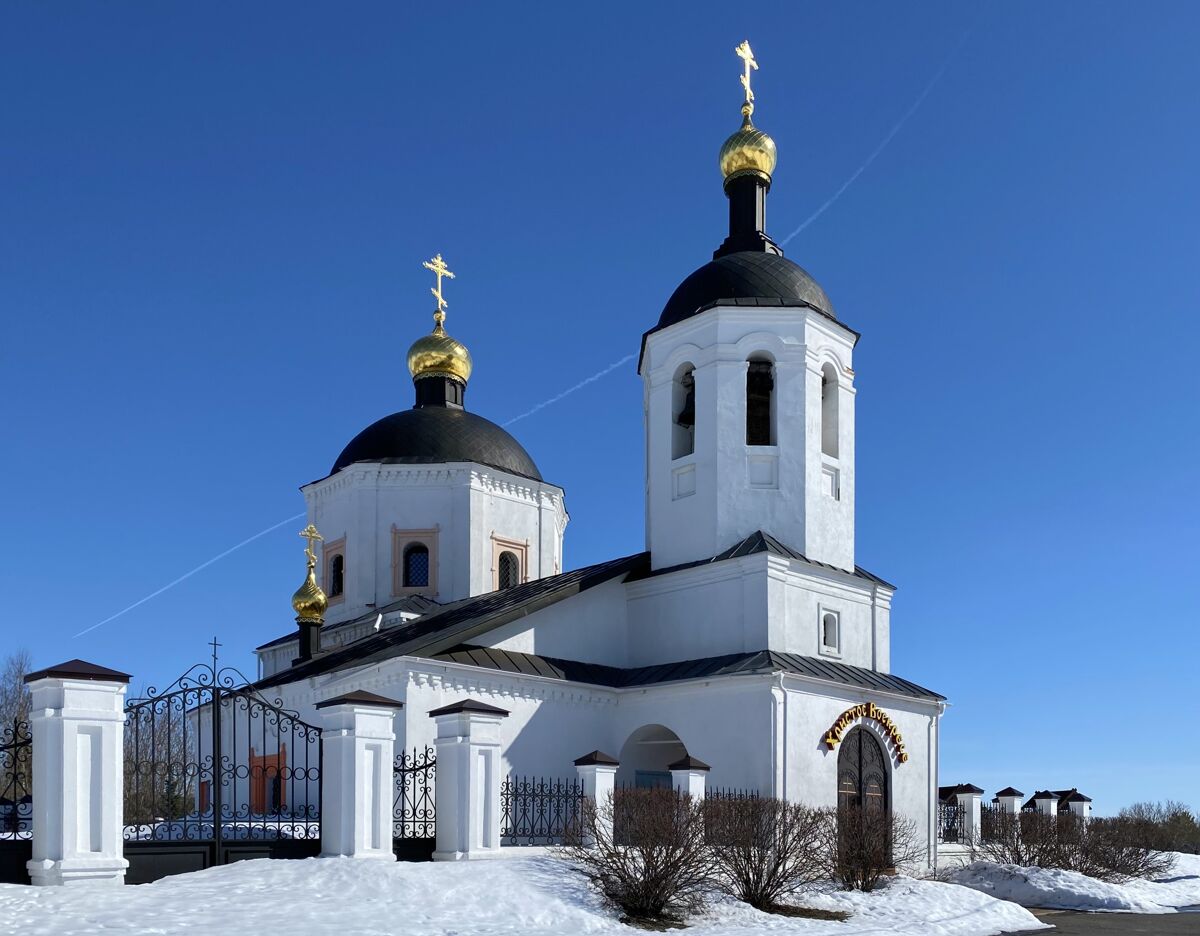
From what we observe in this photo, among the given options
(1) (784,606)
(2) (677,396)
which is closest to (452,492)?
(2) (677,396)

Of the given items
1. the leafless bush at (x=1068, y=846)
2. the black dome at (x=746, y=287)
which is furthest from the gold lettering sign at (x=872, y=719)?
the black dome at (x=746, y=287)

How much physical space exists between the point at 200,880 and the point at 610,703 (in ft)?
27.6

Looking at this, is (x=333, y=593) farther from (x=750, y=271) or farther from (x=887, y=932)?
(x=887, y=932)

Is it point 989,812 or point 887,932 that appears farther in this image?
point 989,812

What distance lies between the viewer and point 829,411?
19.2 m

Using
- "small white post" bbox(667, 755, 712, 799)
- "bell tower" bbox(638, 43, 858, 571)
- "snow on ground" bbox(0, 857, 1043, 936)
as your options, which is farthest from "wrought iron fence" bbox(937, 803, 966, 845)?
"snow on ground" bbox(0, 857, 1043, 936)

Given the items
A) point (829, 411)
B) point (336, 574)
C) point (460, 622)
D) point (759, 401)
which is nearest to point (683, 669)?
point (460, 622)

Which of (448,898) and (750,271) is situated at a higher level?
(750,271)

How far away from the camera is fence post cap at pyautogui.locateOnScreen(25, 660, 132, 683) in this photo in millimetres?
9680

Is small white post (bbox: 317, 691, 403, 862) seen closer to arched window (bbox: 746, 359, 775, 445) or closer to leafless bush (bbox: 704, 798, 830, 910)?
leafless bush (bbox: 704, 798, 830, 910)

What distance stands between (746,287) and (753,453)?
2.56 metres

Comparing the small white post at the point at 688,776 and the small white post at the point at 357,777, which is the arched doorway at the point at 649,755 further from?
the small white post at the point at 357,777

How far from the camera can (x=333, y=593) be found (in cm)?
2592

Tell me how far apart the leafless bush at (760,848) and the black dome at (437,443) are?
45.3 ft
